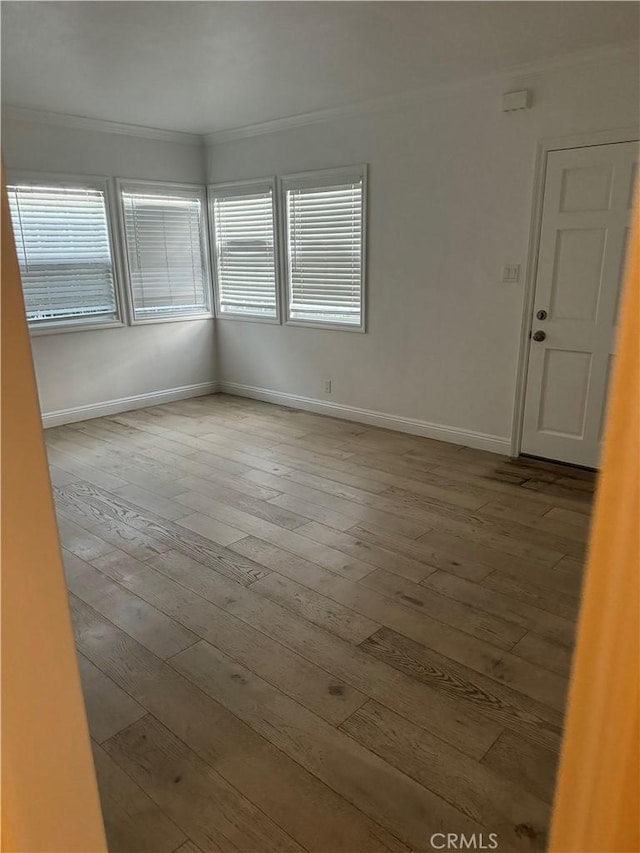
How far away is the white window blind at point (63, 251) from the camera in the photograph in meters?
4.79

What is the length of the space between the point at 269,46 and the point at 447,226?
171 cm

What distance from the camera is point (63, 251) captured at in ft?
16.5

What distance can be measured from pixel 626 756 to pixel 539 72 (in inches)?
162

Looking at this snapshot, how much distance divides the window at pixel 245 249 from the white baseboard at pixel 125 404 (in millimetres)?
→ 846

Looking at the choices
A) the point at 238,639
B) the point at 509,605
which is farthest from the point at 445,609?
the point at 238,639

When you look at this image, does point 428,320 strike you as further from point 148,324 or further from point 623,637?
point 623,637

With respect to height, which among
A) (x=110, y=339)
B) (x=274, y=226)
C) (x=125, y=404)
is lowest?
(x=125, y=404)

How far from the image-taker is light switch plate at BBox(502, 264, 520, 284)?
3994 millimetres

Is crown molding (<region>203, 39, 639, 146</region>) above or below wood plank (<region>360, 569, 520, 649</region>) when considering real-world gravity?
above

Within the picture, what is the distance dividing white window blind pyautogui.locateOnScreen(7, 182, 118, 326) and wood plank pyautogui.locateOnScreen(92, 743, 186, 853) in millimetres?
4158

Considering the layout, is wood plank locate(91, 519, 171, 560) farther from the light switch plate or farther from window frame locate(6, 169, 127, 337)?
the light switch plate

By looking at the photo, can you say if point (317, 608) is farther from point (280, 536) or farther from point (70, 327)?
point (70, 327)

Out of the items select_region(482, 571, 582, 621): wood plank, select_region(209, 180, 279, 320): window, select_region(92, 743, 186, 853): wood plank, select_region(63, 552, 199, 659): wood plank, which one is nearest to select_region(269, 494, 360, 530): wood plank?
select_region(482, 571, 582, 621): wood plank

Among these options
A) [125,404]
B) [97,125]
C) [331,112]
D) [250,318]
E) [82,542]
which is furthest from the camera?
[250,318]
